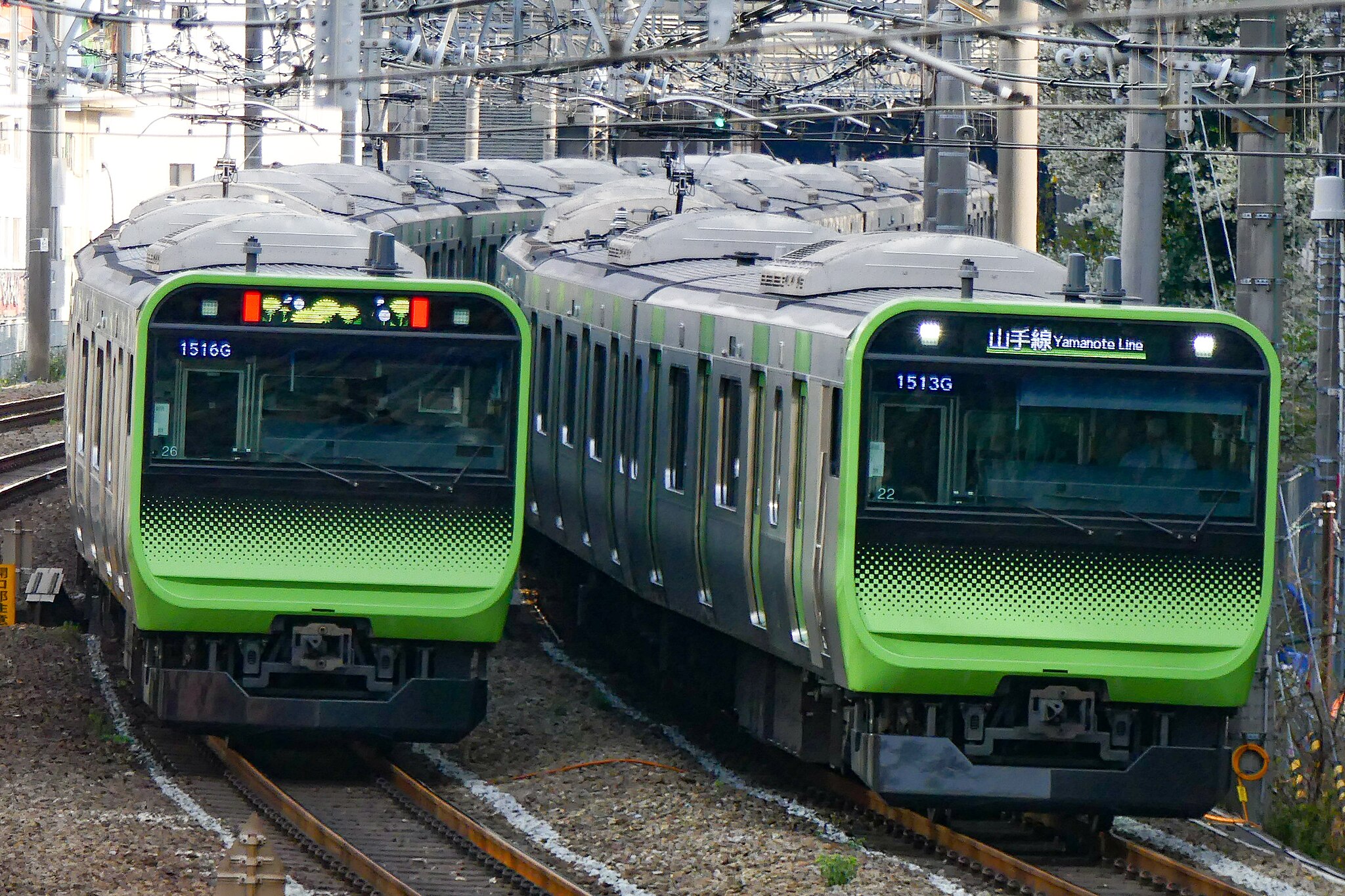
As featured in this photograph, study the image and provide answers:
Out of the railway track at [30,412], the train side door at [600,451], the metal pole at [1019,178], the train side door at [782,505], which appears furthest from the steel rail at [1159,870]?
the railway track at [30,412]

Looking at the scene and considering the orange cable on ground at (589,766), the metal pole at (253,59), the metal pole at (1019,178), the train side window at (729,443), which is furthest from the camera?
the metal pole at (253,59)

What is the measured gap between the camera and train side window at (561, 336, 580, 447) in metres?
16.5

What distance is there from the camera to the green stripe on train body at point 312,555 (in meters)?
12.2

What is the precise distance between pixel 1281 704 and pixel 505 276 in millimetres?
8939

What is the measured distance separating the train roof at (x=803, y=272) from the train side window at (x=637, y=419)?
1.54ft

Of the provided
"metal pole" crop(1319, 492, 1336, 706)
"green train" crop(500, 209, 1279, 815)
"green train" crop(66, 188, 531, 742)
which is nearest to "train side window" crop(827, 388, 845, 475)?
"green train" crop(500, 209, 1279, 815)

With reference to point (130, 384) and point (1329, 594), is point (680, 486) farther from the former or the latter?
point (1329, 594)

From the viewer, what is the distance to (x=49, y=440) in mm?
28703

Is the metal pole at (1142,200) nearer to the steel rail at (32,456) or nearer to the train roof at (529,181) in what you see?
the steel rail at (32,456)

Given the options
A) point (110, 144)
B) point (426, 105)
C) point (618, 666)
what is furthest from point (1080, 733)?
point (110, 144)

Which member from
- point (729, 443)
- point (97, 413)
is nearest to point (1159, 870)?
point (729, 443)

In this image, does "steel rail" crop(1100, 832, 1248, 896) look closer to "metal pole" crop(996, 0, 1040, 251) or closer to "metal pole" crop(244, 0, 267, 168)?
"metal pole" crop(996, 0, 1040, 251)

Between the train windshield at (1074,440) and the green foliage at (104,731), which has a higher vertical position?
the train windshield at (1074,440)

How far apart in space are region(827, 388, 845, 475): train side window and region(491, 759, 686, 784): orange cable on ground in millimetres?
2659
